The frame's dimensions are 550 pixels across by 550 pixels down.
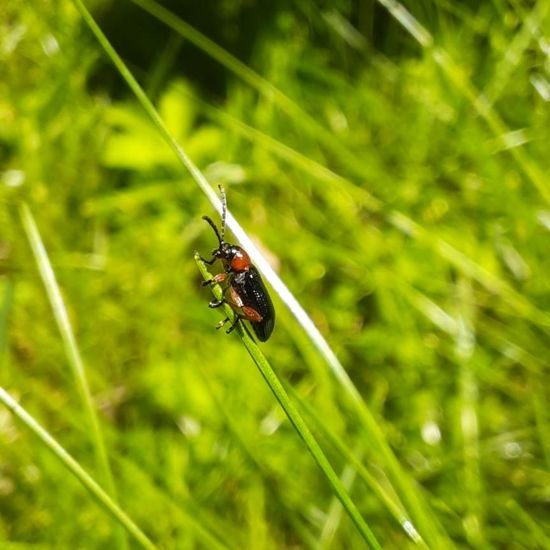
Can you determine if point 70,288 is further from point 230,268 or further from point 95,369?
point 230,268

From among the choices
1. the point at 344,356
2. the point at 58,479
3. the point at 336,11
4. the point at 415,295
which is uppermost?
the point at 336,11

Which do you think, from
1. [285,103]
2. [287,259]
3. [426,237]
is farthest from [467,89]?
[287,259]

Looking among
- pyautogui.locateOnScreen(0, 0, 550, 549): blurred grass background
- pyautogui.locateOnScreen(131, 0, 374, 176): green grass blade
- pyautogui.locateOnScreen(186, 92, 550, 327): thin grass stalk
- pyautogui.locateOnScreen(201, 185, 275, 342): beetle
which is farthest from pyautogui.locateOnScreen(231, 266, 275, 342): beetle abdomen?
pyautogui.locateOnScreen(131, 0, 374, 176): green grass blade

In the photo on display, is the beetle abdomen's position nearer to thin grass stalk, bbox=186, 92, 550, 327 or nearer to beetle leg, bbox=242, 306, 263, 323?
beetle leg, bbox=242, 306, 263, 323

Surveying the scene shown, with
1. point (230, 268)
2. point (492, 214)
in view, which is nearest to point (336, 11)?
point (492, 214)

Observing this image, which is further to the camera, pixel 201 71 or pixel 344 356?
pixel 201 71

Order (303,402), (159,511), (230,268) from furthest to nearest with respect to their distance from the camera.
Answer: (159,511), (230,268), (303,402)

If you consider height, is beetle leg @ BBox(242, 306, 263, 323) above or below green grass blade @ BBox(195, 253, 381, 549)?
below

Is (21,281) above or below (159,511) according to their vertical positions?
above

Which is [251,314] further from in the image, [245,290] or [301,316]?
[301,316]
